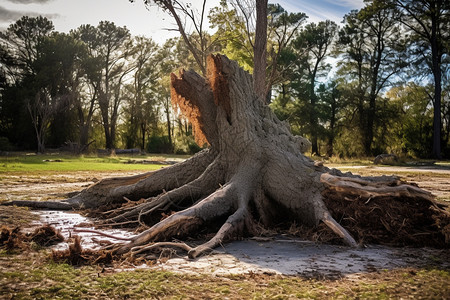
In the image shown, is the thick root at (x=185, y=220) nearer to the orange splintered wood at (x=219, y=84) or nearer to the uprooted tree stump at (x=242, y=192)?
the uprooted tree stump at (x=242, y=192)

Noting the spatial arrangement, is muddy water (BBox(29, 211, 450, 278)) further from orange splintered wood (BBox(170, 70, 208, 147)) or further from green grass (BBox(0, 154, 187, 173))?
green grass (BBox(0, 154, 187, 173))

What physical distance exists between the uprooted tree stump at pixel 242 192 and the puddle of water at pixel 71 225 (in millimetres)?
336

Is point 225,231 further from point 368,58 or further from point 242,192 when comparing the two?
point 368,58

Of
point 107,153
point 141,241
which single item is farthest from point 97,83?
point 141,241

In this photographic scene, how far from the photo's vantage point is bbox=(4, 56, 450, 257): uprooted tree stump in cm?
→ 554

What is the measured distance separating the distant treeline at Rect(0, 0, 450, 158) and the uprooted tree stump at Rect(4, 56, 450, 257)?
2221cm

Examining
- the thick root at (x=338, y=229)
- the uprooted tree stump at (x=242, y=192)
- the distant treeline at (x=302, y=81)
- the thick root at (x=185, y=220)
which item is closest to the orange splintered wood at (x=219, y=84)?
the uprooted tree stump at (x=242, y=192)

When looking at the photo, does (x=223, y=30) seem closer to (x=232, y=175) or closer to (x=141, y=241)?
(x=232, y=175)

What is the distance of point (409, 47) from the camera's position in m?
38.4

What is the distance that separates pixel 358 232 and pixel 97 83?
5200 cm

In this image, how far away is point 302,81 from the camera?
45656 millimetres

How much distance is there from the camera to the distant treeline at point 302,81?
1404 inches

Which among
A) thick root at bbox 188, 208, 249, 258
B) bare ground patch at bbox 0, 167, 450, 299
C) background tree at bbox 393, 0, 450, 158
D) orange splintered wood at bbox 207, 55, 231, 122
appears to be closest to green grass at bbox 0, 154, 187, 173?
orange splintered wood at bbox 207, 55, 231, 122

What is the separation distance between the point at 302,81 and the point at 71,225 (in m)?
41.9
